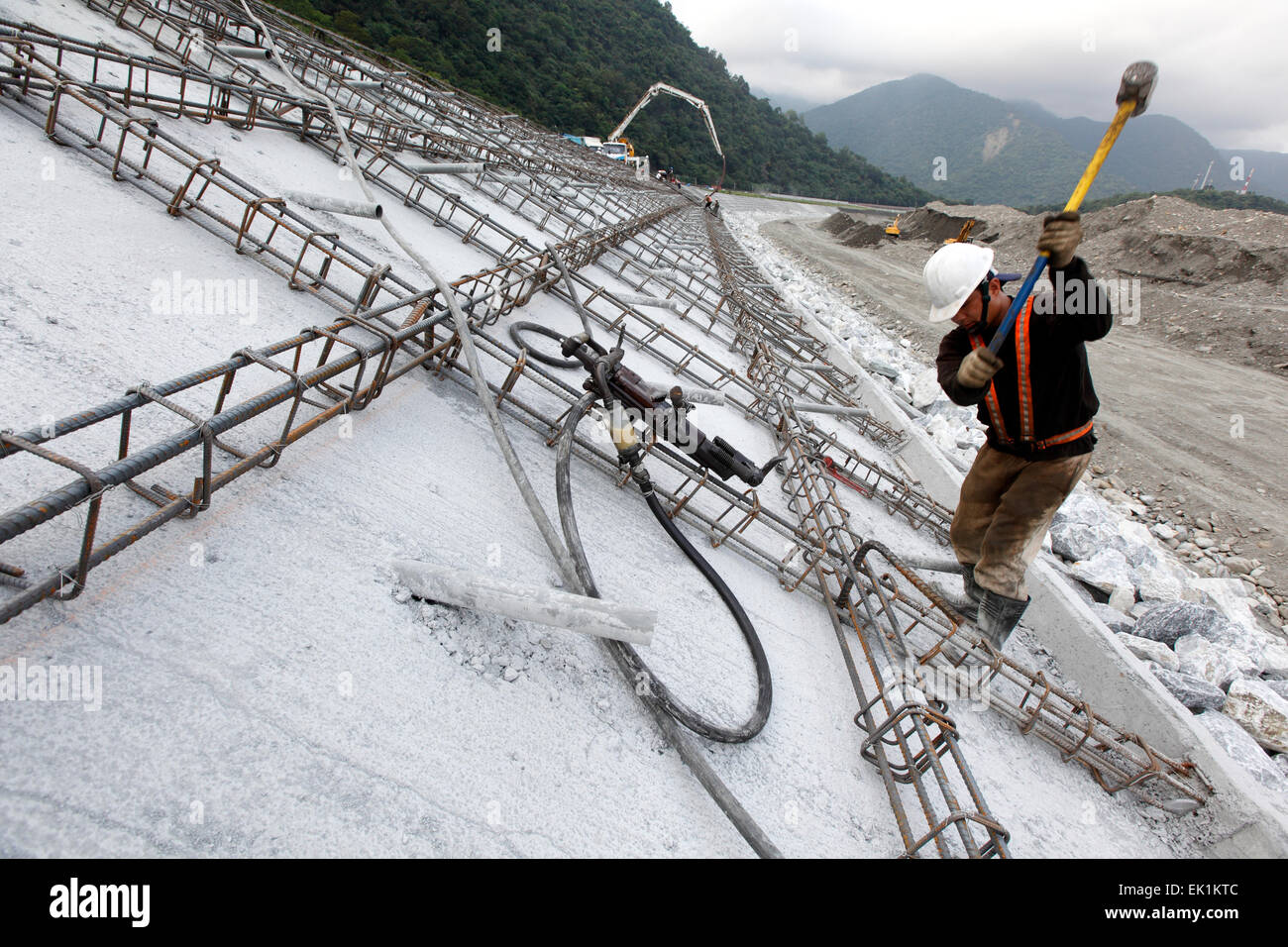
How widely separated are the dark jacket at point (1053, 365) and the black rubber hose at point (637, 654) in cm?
193

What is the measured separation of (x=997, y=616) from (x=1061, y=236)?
→ 2.97 metres

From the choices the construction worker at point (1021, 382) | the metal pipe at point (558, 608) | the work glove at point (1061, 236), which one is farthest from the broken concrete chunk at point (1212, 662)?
the metal pipe at point (558, 608)

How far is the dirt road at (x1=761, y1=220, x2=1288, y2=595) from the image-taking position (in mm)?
10195

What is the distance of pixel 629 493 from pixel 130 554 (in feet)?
9.44

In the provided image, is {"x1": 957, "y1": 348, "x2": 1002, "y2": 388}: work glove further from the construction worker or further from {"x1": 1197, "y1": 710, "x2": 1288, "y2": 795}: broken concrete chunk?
{"x1": 1197, "y1": 710, "x2": 1288, "y2": 795}: broken concrete chunk

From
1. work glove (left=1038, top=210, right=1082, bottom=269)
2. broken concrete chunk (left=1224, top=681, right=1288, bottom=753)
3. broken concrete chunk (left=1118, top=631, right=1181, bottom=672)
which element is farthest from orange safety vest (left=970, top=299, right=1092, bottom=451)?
broken concrete chunk (left=1224, top=681, right=1288, bottom=753)

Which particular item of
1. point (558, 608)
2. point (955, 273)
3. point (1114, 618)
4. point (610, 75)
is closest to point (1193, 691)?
point (1114, 618)

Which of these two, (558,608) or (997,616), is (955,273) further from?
(558,608)

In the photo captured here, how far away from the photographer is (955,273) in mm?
3979

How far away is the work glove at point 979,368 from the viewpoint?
3.62 meters

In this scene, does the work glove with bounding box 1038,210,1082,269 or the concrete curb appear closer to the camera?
the work glove with bounding box 1038,210,1082,269

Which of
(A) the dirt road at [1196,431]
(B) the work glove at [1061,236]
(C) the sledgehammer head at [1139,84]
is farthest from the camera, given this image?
(A) the dirt road at [1196,431]

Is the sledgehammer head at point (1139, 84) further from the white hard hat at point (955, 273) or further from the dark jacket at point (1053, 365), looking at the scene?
the white hard hat at point (955, 273)
